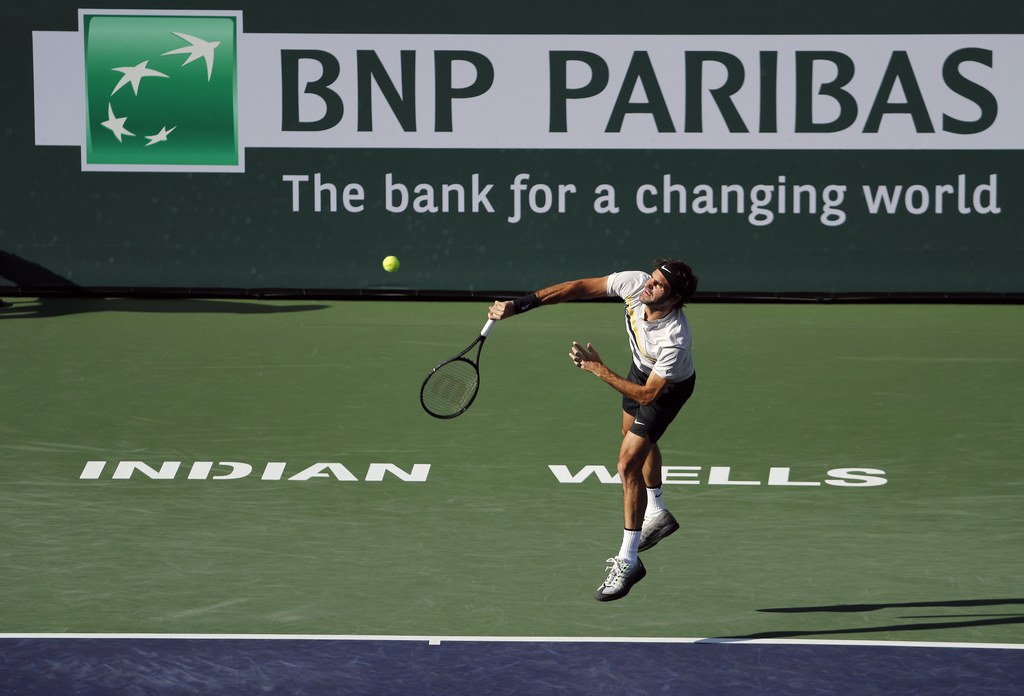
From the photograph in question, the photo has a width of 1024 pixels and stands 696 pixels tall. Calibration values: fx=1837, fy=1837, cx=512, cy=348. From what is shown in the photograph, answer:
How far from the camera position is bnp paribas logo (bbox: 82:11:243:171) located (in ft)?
59.4

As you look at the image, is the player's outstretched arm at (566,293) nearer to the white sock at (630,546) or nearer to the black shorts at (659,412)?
the black shorts at (659,412)

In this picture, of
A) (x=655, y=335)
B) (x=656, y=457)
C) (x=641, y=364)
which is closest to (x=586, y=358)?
(x=655, y=335)

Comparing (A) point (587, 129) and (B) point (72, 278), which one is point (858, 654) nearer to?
(A) point (587, 129)

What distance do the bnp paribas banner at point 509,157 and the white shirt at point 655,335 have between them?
31.8 ft

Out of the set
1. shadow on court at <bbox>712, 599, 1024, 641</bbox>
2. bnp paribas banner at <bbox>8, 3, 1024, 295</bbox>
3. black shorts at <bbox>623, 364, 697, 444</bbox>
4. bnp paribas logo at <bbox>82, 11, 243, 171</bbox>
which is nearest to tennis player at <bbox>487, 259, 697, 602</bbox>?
black shorts at <bbox>623, 364, 697, 444</bbox>

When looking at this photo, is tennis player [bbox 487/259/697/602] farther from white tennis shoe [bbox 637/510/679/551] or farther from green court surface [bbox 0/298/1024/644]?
green court surface [bbox 0/298/1024/644]

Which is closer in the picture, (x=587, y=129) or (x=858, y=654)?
(x=858, y=654)

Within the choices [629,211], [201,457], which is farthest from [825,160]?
[201,457]

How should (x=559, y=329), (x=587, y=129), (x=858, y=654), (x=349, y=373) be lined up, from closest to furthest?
(x=858, y=654) < (x=349, y=373) < (x=559, y=329) < (x=587, y=129)

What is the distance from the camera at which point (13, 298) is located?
18469 mm

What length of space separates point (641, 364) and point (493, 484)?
7.43 ft

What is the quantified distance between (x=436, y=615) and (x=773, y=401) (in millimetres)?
5646

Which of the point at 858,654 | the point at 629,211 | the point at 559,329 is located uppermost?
the point at 629,211

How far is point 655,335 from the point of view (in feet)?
27.6
